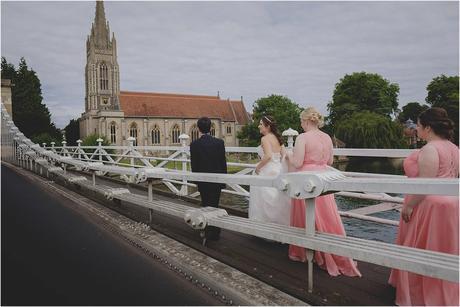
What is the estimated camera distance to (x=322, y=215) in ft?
12.6

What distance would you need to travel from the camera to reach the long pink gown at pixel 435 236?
8.77ft

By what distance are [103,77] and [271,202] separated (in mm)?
74738

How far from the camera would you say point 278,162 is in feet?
16.0

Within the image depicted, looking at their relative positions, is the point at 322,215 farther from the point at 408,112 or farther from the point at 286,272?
the point at 408,112

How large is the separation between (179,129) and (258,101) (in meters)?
22.6

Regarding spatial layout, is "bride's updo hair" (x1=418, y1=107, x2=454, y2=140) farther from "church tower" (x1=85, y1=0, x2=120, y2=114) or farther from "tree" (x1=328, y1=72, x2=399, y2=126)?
"church tower" (x1=85, y1=0, x2=120, y2=114)

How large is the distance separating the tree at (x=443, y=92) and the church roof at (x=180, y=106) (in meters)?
37.5

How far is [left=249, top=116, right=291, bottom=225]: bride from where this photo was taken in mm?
4602

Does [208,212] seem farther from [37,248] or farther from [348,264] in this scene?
[37,248]

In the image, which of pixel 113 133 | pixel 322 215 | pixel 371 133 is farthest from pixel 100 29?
pixel 322 215

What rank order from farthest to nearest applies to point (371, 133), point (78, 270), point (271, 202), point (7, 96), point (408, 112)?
point (408, 112) < point (371, 133) < point (7, 96) < point (271, 202) < point (78, 270)

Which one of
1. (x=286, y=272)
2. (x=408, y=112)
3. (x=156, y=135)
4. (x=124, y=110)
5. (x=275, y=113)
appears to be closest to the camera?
(x=286, y=272)

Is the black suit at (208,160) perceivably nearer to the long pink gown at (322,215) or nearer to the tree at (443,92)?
the long pink gown at (322,215)

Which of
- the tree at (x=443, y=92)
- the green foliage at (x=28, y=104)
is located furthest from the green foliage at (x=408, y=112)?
the green foliage at (x=28, y=104)
